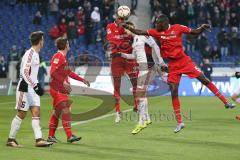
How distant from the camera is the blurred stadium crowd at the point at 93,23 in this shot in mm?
31797

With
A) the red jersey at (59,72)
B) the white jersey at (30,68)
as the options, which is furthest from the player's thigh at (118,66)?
the white jersey at (30,68)

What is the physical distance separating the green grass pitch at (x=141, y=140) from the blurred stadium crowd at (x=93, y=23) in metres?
15.1

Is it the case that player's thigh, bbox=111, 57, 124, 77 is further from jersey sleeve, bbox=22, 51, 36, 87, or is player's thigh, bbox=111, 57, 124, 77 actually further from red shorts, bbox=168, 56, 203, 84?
jersey sleeve, bbox=22, 51, 36, 87

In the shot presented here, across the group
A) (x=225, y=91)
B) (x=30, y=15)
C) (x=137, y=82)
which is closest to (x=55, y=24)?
(x=30, y=15)

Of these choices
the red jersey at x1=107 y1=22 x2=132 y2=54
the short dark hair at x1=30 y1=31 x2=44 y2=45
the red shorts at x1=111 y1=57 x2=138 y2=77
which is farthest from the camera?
the red shorts at x1=111 y1=57 x2=138 y2=77

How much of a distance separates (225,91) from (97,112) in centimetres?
1083

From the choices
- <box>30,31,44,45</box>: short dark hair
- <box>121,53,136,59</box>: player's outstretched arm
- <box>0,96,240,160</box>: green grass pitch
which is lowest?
<box>0,96,240,160</box>: green grass pitch

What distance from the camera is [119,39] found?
45.8 ft

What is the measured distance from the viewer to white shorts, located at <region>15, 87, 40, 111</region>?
34.1ft

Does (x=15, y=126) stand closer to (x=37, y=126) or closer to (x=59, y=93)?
(x=37, y=126)

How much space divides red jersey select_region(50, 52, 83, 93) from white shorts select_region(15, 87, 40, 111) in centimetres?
70

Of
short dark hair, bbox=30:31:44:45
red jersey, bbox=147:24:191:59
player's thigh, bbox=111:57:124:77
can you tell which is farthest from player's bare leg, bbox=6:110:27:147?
player's thigh, bbox=111:57:124:77

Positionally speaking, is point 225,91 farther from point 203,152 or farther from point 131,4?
point 203,152

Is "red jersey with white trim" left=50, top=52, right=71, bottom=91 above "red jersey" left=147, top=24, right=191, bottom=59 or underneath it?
→ underneath
